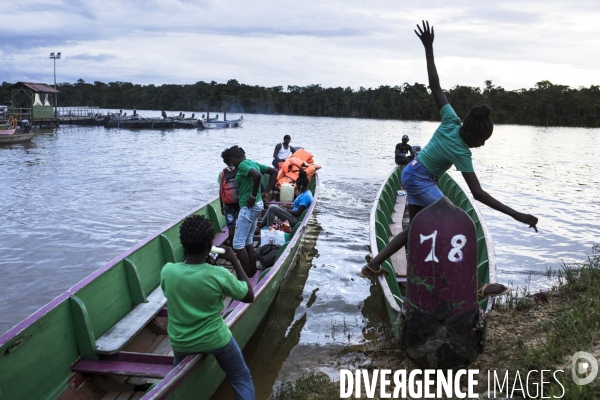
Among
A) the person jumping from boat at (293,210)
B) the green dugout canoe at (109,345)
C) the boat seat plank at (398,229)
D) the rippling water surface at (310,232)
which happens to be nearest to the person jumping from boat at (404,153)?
A: the rippling water surface at (310,232)

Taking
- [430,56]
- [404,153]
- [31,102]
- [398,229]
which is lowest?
[398,229]

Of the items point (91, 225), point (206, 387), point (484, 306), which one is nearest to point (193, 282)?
point (206, 387)

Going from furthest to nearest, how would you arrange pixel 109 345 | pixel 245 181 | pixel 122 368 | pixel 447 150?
pixel 245 181
pixel 109 345
pixel 447 150
pixel 122 368

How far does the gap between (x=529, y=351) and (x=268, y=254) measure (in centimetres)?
362

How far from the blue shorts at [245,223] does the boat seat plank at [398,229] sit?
1.91 metres

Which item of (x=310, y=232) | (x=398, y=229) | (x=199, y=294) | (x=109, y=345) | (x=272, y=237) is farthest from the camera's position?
(x=310, y=232)

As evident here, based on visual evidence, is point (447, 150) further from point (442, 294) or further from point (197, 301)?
point (197, 301)

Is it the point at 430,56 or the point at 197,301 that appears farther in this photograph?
the point at 430,56

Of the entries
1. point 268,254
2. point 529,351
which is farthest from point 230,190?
point 529,351

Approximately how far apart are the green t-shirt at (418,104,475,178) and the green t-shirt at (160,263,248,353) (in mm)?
2011

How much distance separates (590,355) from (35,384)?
13.3 ft

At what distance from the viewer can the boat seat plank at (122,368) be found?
4007 mm

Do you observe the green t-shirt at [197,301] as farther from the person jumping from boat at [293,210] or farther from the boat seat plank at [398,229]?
the person jumping from boat at [293,210]

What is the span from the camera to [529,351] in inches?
162
